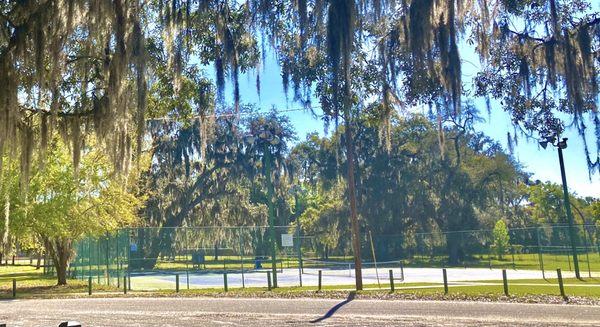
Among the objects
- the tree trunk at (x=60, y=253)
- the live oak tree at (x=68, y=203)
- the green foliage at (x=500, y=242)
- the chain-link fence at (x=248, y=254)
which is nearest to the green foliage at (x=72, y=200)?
the live oak tree at (x=68, y=203)

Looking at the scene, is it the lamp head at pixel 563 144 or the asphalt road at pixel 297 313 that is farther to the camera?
the lamp head at pixel 563 144

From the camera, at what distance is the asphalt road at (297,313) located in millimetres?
11750

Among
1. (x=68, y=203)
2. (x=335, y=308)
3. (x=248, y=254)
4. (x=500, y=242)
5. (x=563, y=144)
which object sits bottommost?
(x=335, y=308)

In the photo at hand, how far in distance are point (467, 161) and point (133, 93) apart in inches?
1679

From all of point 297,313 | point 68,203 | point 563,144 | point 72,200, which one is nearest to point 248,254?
point 72,200

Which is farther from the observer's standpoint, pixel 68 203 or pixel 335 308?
pixel 68 203

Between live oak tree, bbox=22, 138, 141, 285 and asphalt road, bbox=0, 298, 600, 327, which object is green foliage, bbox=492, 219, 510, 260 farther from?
asphalt road, bbox=0, 298, 600, 327

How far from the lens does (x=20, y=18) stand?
997 centimetres

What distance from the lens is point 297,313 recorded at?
13.7 metres

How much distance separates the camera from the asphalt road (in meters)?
11.8

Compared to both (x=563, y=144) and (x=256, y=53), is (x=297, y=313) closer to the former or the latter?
(x=256, y=53)

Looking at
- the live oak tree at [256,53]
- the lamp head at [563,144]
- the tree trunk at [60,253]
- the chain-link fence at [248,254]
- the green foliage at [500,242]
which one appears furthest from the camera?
the green foliage at [500,242]

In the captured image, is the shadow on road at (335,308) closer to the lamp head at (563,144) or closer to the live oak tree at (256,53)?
the live oak tree at (256,53)

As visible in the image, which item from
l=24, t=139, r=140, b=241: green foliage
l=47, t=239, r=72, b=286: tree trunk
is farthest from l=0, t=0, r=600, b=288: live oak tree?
l=47, t=239, r=72, b=286: tree trunk
